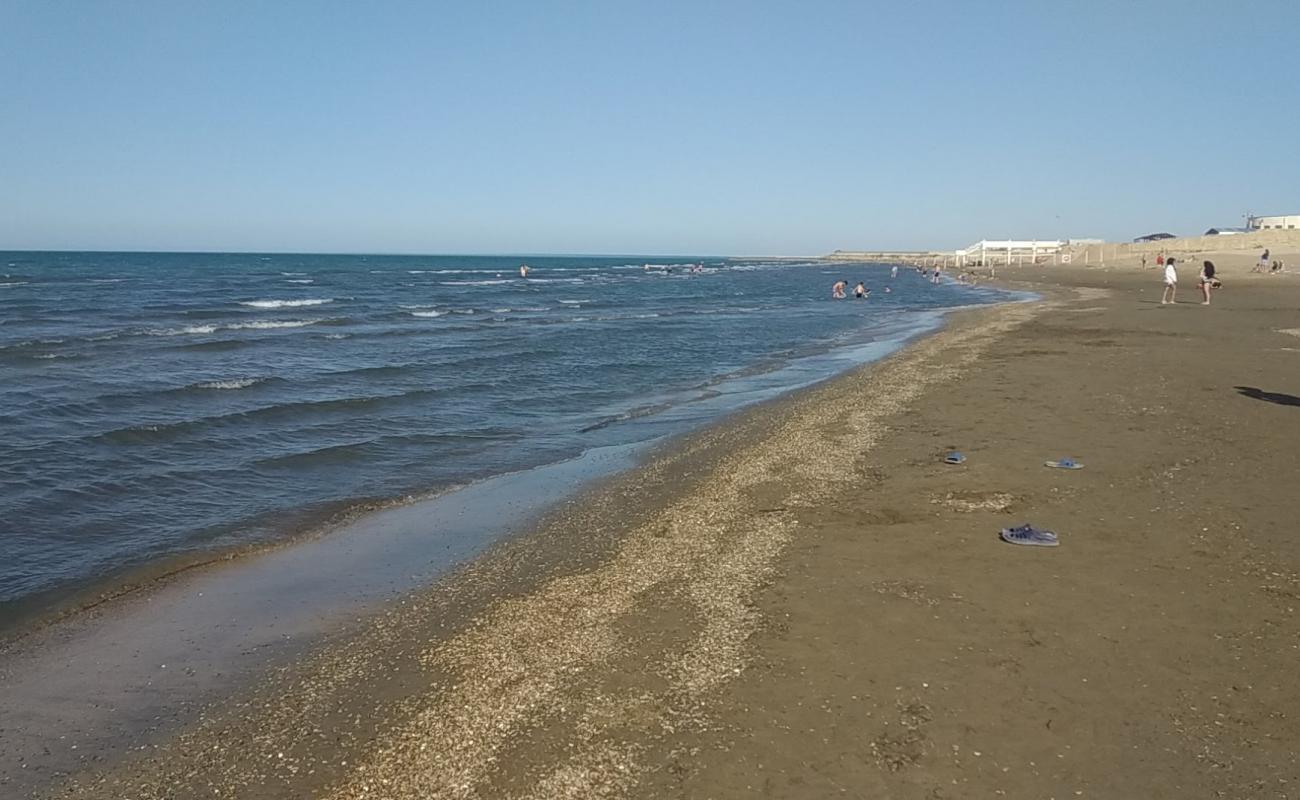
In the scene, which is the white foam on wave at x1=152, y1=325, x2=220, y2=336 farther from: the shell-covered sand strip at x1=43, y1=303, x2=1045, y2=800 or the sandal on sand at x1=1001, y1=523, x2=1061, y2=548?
the sandal on sand at x1=1001, y1=523, x2=1061, y2=548

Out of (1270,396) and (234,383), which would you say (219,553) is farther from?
(1270,396)

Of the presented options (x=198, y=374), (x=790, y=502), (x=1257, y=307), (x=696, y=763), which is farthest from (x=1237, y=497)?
(x=1257, y=307)

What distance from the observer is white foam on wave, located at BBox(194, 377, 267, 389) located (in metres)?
19.5

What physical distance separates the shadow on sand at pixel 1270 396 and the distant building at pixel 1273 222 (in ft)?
342

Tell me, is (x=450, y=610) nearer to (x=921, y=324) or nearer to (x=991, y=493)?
(x=991, y=493)

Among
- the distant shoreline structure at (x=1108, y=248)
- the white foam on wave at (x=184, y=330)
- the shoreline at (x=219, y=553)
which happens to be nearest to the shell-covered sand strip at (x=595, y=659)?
the shoreline at (x=219, y=553)

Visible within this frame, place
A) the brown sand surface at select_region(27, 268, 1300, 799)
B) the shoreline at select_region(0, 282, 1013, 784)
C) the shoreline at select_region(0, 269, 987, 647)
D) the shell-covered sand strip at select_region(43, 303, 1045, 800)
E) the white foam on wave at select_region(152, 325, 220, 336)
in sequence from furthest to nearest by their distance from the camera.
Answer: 1. the white foam on wave at select_region(152, 325, 220, 336)
2. the shoreline at select_region(0, 269, 987, 647)
3. the shoreline at select_region(0, 282, 1013, 784)
4. the shell-covered sand strip at select_region(43, 303, 1045, 800)
5. the brown sand surface at select_region(27, 268, 1300, 799)

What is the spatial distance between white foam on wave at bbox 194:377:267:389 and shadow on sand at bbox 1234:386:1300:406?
21176 mm

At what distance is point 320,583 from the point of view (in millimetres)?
8133

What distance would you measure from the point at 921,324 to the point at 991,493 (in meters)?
Answer: 28.0

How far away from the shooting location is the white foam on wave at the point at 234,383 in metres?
19.5

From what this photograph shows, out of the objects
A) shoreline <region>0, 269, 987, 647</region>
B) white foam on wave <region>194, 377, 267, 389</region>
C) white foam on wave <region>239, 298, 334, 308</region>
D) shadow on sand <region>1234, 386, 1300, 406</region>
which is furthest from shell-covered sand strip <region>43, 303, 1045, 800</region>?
white foam on wave <region>239, 298, 334, 308</region>

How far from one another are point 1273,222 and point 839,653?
438ft

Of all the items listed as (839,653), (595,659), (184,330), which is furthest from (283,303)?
(839,653)
